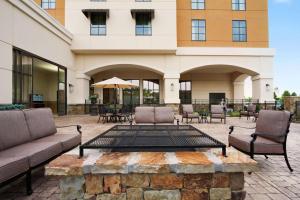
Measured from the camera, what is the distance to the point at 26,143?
3158 mm

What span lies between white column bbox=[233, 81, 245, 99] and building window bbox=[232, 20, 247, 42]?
15.6 ft

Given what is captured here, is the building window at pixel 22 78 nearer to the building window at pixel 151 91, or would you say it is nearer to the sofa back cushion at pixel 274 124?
the sofa back cushion at pixel 274 124

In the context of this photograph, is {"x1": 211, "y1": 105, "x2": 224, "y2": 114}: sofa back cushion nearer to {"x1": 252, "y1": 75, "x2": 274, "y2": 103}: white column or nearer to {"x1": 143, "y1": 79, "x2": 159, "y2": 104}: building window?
{"x1": 252, "y1": 75, "x2": 274, "y2": 103}: white column

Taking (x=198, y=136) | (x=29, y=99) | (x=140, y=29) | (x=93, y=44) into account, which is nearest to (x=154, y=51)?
(x=140, y=29)

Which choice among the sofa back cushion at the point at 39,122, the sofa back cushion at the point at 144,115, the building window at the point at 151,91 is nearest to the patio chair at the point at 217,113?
the sofa back cushion at the point at 144,115

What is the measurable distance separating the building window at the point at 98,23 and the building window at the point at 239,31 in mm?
9739

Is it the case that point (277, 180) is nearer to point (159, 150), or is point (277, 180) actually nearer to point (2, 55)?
point (159, 150)

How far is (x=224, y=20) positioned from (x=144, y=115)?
12.8 meters

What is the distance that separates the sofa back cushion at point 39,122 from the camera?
3.41m

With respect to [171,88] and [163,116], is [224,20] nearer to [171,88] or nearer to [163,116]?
[171,88]

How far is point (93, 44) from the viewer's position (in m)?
13.6

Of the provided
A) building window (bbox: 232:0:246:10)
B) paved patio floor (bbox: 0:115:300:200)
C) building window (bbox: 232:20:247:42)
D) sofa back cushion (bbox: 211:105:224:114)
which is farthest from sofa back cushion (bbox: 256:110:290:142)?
building window (bbox: 232:0:246:10)

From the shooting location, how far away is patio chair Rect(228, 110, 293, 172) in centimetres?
328

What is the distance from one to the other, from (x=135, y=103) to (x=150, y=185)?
1621 centimetres
